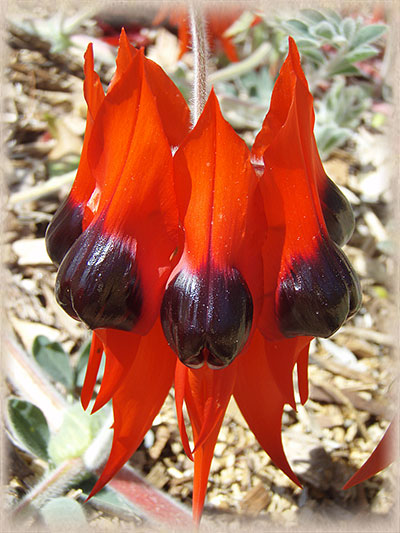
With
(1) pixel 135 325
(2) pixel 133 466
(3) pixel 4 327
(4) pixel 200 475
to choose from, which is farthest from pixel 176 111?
(3) pixel 4 327

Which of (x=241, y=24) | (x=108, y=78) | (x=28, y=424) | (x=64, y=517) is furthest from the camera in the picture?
(x=108, y=78)

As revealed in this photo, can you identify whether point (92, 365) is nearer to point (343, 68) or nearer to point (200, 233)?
point (200, 233)

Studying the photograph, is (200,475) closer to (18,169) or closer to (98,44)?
(18,169)

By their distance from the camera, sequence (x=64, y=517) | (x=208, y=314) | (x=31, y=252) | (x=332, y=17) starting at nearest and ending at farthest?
(x=208, y=314) → (x=64, y=517) → (x=332, y=17) → (x=31, y=252)

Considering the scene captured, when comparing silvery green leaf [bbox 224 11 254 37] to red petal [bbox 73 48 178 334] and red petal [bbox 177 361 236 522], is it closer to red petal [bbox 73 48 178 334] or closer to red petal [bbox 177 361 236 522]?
red petal [bbox 73 48 178 334]

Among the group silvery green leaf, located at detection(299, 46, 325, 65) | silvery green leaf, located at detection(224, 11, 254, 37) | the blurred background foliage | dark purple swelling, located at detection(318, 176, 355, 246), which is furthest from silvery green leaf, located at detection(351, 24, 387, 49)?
dark purple swelling, located at detection(318, 176, 355, 246)

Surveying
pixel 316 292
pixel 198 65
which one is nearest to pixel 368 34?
pixel 198 65
